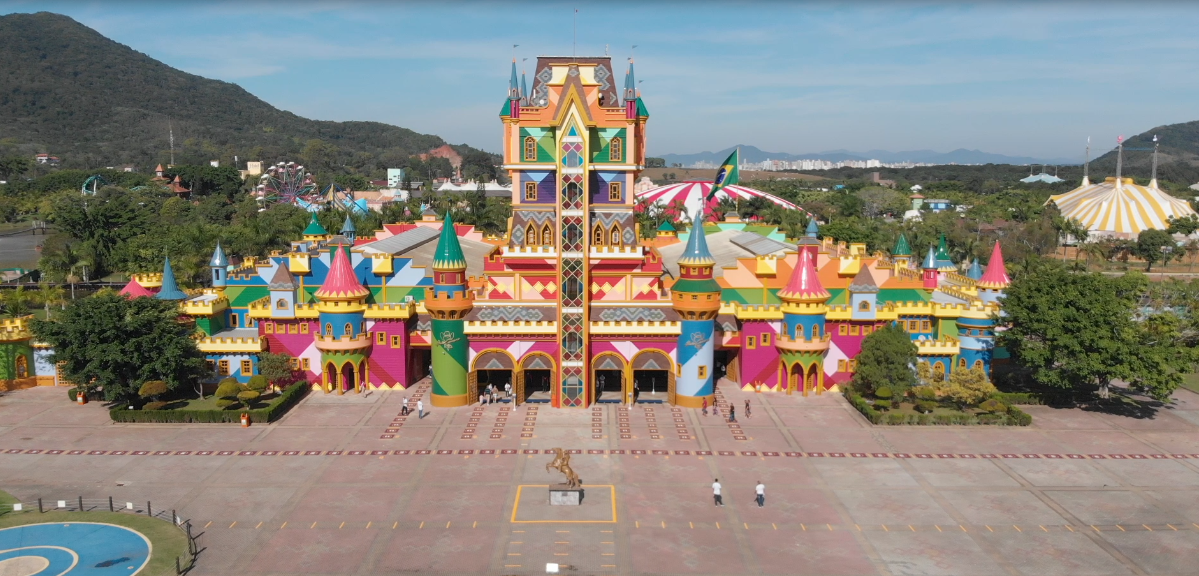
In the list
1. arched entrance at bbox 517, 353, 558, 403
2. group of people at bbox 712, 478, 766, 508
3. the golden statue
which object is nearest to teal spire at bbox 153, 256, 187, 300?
arched entrance at bbox 517, 353, 558, 403

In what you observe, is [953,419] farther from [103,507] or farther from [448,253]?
[103,507]

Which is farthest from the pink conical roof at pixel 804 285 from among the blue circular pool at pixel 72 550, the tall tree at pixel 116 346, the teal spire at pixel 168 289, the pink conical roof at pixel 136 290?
the pink conical roof at pixel 136 290

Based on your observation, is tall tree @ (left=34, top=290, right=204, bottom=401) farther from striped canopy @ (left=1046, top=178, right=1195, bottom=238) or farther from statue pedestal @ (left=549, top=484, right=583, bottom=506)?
striped canopy @ (left=1046, top=178, right=1195, bottom=238)

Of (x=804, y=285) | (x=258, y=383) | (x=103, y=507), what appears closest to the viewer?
(x=103, y=507)

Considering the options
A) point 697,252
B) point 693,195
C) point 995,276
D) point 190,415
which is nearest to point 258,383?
point 190,415

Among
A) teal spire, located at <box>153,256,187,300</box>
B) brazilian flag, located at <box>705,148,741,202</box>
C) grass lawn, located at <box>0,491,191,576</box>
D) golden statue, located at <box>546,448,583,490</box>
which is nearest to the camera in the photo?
grass lawn, located at <box>0,491,191,576</box>

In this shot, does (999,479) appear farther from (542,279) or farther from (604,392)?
(542,279)
